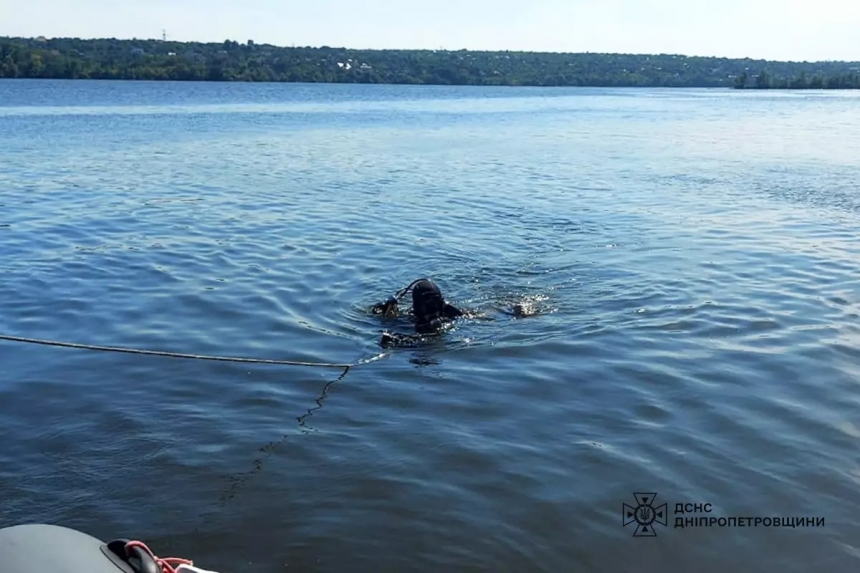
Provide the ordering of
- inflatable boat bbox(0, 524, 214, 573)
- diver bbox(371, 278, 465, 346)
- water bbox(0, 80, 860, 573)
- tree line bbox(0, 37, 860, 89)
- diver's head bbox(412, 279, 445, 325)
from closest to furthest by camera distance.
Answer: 1. inflatable boat bbox(0, 524, 214, 573)
2. water bbox(0, 80, 860, 573)
3. diver bbox(371, 278, 465, 346)
4. diver's head bbox(412, 279, 445, 325)
5. tree line bbox(0, 37, 860, 89)

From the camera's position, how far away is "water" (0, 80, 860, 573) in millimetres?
6848

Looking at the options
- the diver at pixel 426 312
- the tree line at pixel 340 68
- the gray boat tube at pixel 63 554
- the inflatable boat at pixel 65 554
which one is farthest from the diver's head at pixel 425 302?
the tree line at pixel 340 68

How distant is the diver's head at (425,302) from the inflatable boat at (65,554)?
747cm

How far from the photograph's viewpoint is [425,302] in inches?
466

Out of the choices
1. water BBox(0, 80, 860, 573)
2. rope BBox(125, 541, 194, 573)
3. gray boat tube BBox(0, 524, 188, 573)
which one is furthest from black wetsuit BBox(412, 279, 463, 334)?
gray boat tube BBox(0, 524, 188, 573)

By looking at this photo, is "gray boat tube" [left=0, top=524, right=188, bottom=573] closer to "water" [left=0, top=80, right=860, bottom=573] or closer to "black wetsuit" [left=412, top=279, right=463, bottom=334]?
→ "water" [left=0, top=80, right=860, bottom=573]

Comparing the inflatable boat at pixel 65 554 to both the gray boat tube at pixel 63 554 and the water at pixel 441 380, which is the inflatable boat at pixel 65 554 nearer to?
the gray boat tube at pixel 63 554

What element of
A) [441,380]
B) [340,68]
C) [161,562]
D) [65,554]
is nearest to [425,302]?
[441,380]

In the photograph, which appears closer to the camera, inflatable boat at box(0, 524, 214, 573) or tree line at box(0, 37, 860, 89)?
inflatable boat at box(0, 524, 214, 573)

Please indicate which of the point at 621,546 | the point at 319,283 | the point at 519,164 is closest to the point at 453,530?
the point at 621,546

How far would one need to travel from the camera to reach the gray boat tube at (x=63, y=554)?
401cm

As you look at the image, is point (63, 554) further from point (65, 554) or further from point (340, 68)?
point (340, 68)

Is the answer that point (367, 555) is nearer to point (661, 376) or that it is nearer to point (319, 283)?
point (661, 376)

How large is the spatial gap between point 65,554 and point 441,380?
6315 millimetres
